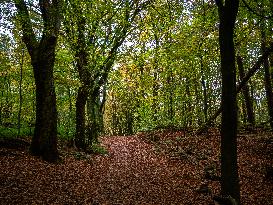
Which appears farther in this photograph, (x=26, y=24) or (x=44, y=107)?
(x=44, y=107)

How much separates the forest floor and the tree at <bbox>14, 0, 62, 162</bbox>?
0.71 m

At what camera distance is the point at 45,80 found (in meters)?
13.2

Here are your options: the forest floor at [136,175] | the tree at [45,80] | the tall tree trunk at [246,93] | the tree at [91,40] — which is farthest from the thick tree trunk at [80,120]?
the tall tree trunk at [246,93]

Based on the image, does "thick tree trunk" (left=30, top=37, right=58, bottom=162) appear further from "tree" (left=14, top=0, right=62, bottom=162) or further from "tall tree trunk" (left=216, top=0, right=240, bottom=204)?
"tall tree trunk" (left=216, top=0, right=240, bottom=204)

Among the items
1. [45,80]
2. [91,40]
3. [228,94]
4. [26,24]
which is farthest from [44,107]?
[228,94]

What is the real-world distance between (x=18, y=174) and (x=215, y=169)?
7717 millimetres

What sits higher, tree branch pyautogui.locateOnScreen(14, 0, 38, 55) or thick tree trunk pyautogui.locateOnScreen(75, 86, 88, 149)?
tree branch pyautogui.locateOnScreen(14, 0, 38, 55)

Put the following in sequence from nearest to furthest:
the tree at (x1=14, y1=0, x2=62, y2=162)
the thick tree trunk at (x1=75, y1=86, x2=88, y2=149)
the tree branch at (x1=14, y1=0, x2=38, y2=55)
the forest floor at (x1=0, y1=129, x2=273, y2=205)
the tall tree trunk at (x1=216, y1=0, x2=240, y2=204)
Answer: the tall tree trunk at (x1=216, y1=0, x2=240, y2=204) < the forest floor at (x1=0, y1=129, x2=273, y2=205) < the tree branch at (x1=14, y1=0, x2=38, y2=55) < the tree at (x1=14, y1=0, x2=62, y2=162) < the thick tree trunk at (x1=75, y1=86, x2=88, y2=149)

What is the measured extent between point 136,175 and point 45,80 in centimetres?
543

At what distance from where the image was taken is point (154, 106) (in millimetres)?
32406

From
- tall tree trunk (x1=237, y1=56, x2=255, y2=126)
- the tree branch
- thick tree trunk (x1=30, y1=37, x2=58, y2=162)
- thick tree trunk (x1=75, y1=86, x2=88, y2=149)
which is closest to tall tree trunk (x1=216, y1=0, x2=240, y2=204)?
thick tree trunk (x1=30, y1=37, x2=58, y2=162)

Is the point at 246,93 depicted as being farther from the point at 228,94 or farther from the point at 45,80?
the point at 228,94

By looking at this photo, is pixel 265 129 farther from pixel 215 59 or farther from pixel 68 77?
pixel 68 77

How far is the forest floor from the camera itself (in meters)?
9.32
